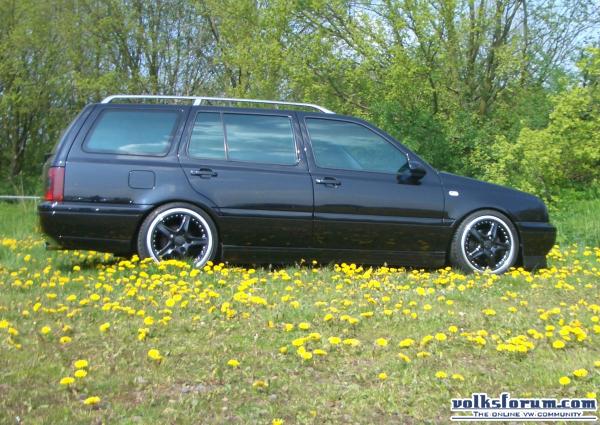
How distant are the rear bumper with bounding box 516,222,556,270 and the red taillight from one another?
13.6 ft

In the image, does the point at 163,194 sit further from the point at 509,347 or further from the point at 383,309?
the point at 509,347

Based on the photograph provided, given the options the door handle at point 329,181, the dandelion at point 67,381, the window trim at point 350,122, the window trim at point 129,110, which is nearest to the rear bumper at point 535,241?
the window trim at point 350,122

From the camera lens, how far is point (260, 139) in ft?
21.1

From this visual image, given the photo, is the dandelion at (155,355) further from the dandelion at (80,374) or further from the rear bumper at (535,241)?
the rear bumper at (535,241)

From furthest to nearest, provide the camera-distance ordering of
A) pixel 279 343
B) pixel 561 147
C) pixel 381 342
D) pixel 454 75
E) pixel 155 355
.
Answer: pixel 454 75, pixel 561 147, pixel 279 343, pixel 381 342, pixel 155 355

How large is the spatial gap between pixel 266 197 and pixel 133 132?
1341 mm

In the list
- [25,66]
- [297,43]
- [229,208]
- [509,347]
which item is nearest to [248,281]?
[229,208]

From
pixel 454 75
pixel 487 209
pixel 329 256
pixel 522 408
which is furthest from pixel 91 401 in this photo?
pixel 454 75

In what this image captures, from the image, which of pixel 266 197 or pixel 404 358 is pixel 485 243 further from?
pixel 404 358

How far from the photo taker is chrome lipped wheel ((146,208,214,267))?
6047 millimetres

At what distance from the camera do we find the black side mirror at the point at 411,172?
6.34 m

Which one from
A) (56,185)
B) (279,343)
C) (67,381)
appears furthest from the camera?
(56,185)

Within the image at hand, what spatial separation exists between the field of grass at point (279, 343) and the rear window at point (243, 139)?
3.49 feet

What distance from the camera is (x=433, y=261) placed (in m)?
6.46
